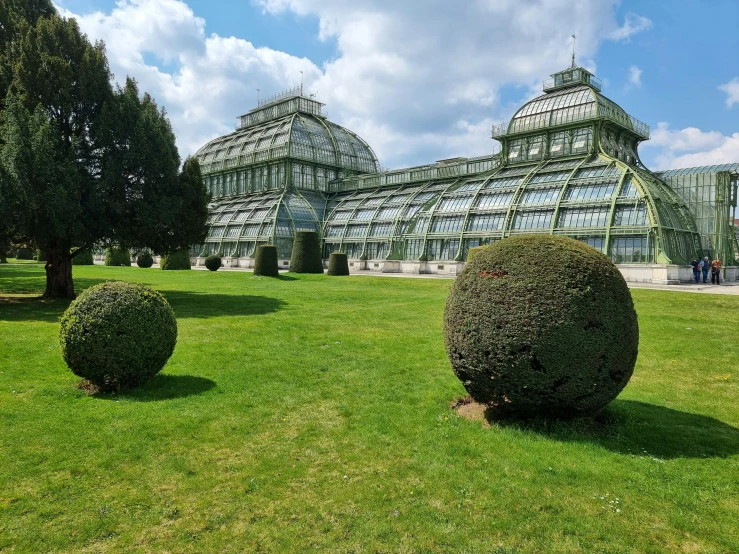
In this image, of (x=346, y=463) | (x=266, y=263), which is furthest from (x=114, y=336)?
(x=266, y=263)

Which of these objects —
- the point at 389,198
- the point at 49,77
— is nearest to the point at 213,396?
the point at 49,77

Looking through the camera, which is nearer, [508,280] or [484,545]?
[484,545]

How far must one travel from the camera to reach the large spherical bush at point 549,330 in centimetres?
622

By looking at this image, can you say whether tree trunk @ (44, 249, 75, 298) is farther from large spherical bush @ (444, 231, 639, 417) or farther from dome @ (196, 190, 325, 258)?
dome @ (196, 190, 325, 258)

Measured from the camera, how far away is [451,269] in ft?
140

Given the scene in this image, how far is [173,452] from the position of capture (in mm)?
6117

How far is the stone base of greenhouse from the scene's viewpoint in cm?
3152

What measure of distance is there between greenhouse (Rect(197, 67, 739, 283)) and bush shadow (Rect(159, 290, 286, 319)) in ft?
81.5

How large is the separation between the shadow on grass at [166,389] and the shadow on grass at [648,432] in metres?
5.30

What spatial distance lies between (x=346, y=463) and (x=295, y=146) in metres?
59.4

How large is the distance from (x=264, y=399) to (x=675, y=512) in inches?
239

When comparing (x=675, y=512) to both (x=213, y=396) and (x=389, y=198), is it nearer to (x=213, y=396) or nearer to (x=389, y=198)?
(x=213, y=396)

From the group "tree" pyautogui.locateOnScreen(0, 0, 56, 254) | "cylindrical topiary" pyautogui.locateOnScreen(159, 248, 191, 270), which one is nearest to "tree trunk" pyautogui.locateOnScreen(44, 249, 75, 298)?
"tree" pyautogui.locateOnScreen(0, 0, 56, 254)

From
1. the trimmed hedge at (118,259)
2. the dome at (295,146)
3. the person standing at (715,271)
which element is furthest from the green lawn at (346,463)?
the dome at (295,146)
